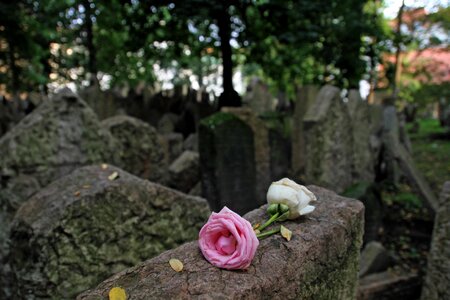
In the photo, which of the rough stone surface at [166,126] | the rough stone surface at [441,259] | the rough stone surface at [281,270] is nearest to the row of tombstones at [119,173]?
the rough stone surface at [281,270]

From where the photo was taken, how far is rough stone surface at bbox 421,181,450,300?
2818 mm

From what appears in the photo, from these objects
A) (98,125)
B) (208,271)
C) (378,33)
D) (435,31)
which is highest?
(435,31)

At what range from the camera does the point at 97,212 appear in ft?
8.04

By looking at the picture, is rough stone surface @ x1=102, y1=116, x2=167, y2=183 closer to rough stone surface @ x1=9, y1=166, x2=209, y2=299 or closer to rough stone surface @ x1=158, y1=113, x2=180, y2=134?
rough stone surface @ x1=9, y1=166, x2=209, y2=299

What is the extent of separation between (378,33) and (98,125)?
22.3ft

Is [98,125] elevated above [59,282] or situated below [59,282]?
above

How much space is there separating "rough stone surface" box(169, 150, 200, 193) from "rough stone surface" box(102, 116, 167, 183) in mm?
765

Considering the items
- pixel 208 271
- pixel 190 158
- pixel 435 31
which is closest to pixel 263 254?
pixel 208 271

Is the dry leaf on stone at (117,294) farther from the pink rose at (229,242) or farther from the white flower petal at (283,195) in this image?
the white flower petal at (283,195)

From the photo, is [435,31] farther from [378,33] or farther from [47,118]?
[47,118]

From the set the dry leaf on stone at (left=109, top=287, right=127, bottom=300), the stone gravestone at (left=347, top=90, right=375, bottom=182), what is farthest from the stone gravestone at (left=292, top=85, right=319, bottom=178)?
the dry leaf on stone at (left=109, top=287, right=127, bottom=300)

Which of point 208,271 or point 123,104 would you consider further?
point 123,104

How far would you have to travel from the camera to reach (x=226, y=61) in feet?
20.6

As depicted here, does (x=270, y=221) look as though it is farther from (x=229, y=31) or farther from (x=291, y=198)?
(x=229, y=31)
